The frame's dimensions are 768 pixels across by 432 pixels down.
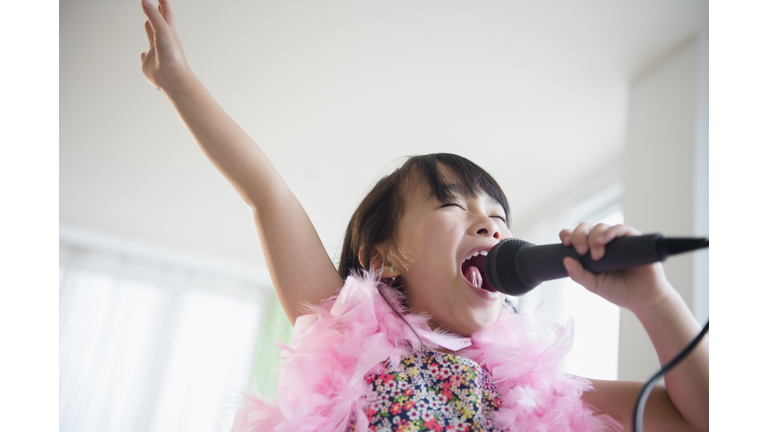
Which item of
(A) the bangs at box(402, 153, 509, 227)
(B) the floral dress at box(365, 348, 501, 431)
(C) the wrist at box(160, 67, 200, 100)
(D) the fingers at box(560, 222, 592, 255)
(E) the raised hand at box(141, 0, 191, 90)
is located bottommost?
(B) the floral dress at box(365, 348, 501, 431)

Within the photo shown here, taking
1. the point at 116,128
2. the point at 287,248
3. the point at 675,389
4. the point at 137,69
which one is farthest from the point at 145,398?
the point at 675,389

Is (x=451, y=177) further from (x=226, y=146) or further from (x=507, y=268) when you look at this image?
(x=226, y=146)

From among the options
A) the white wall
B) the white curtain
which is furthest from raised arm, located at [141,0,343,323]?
the white curtain

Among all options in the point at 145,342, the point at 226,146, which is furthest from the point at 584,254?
the point at 145,342

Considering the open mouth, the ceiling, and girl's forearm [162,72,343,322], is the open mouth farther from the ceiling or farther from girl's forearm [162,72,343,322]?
the ceiling

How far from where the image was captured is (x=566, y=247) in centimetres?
57

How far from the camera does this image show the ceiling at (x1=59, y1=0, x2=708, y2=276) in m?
1.95

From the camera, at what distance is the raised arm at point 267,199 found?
30.4 inches

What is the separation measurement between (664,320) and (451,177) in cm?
43

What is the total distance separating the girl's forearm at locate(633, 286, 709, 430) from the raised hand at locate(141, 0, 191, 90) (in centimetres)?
79

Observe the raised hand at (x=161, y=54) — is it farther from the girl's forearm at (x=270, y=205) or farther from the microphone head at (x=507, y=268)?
the microphone head at (x=507, y=268)

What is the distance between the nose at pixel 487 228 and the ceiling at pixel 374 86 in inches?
32.9

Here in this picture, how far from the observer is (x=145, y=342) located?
5.04 metres

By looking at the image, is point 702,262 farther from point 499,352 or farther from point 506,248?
point 506,248
